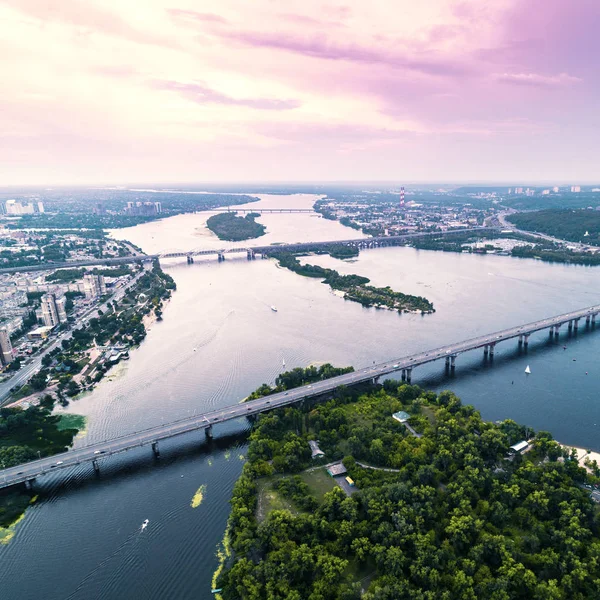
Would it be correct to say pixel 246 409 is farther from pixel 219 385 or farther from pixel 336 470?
pixel 336 470

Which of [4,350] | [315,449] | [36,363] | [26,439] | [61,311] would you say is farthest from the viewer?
[61,311]

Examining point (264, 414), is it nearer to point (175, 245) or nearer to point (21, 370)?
point (21, 370)

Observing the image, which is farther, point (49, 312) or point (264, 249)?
point (264, 249)

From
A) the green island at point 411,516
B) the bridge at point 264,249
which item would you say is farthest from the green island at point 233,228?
the green island at point 411,516

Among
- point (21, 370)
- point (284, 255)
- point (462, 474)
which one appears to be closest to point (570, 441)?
point (462, 474)

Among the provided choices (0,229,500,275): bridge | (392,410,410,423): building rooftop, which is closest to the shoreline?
(392,410,410,423): building rooftop

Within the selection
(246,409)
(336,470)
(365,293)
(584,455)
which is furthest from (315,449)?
(365,293)

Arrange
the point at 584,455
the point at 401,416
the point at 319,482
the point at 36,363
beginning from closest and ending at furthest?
the point at 319,482 → the point at 584,455 → the point at 401,416 → the point at 36,363

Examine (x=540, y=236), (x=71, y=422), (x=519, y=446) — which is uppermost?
(x=540, y=236)

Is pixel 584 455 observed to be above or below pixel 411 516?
below
